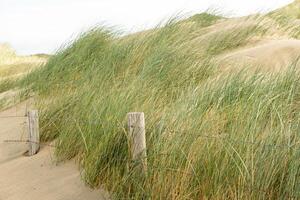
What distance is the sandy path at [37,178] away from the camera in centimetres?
505

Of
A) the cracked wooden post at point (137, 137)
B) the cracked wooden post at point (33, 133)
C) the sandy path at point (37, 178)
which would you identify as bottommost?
the sandy path at point (37, 178)

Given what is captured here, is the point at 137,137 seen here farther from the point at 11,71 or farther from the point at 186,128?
the point at 11,71

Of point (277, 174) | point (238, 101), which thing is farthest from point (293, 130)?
point (238, 101)

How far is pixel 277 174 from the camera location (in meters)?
3.58

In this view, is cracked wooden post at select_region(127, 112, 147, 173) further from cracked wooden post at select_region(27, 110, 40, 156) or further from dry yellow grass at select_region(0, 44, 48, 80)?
dry yellow grass at select_region(0, 44, 48, 80)

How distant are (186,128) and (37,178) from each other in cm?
213

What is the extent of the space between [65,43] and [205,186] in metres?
6.17

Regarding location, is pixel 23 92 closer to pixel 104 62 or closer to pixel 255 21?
pixel 104 62

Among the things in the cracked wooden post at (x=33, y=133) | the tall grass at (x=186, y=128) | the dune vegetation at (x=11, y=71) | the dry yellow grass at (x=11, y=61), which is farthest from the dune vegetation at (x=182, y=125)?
the dry yellow grass at (x=11, y=61)

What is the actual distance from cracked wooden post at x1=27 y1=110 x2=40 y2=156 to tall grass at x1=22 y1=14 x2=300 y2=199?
0.27m

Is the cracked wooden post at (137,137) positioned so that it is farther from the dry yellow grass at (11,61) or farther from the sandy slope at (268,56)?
the dry yellow grass at (11,61)

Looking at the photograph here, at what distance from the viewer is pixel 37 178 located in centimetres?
572

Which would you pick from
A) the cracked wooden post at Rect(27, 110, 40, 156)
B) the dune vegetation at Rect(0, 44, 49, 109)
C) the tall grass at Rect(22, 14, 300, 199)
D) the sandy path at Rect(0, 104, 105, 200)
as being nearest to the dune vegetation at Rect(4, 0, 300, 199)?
the tall grass at Rect(22, 14, 300, 199)

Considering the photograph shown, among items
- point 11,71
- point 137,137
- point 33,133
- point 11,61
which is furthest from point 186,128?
point 11,61
